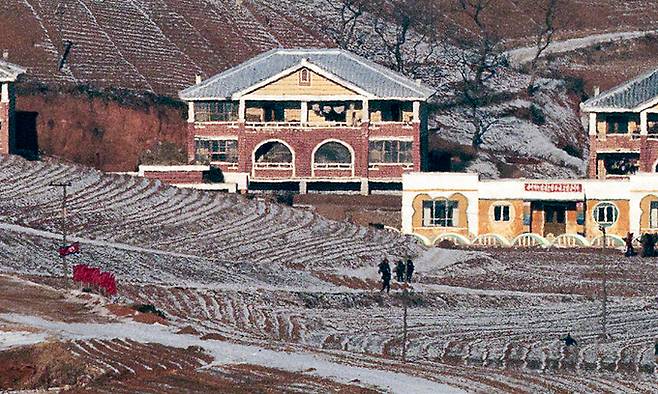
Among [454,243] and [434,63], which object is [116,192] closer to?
[454,243]

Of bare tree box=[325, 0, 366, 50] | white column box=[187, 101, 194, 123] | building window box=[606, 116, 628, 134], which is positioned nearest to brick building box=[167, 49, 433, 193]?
white column box=[187, 101, 194, 123]

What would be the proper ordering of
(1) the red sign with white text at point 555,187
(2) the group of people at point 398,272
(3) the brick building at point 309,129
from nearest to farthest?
(2) the group of people at point 398,272, (1) the red sign with white text at point 555,187, (3) the brick building at point 309,129

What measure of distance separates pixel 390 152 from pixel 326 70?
5.60 metres

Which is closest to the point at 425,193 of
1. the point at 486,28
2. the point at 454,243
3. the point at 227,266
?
the point at 454,243

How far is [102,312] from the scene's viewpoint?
84.9 m

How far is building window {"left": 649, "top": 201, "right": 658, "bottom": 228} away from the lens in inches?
5020

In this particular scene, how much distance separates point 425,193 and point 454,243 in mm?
4259

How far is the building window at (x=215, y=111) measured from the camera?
459 feet

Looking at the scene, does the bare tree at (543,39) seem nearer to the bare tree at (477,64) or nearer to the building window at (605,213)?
the bare tree at (477,64)

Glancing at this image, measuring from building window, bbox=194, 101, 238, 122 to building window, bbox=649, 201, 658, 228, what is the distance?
80.5 feet

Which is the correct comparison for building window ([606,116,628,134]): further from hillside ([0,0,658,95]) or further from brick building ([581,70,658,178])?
hillside ([0,0,658,95])

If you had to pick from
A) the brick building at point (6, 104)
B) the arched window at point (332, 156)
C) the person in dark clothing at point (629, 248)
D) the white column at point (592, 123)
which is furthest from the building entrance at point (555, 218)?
the brick building at point (6, 104)

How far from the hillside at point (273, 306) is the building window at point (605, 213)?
18.0 ft

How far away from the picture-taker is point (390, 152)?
13925 centimetres
